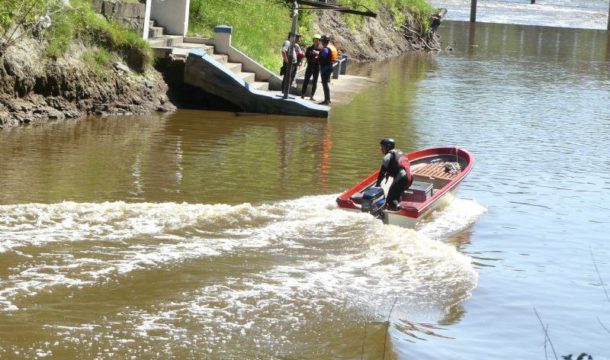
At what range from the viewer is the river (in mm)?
9984

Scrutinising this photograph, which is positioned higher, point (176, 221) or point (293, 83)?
point (293, 83)

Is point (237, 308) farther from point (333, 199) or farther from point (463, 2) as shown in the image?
point (463, 2)

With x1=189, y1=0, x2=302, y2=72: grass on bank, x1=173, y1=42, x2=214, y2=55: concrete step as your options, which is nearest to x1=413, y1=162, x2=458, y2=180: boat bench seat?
x1=173, y1=42, x2=214, y2=55: concrete step

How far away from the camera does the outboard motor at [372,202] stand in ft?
46.5

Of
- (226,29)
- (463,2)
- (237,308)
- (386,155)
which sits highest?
(463,2)

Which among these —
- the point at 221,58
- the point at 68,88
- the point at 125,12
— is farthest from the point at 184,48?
the point at 68,88

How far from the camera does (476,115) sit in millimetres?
27094

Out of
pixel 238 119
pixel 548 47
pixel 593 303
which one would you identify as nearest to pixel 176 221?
pixel 593 303

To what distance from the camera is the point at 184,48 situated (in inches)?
1009

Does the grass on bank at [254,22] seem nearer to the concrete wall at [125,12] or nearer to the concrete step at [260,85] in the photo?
the concrete step at [260,85]

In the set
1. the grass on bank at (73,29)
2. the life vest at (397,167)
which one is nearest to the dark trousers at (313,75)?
the grass on bank at (73,29)

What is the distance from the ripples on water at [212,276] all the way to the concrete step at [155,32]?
12.2 m

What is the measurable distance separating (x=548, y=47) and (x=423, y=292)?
44943 mm

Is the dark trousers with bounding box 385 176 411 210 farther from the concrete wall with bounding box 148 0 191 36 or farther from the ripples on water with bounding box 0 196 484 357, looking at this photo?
the concrete wall with bounding box 148 0 191 36
